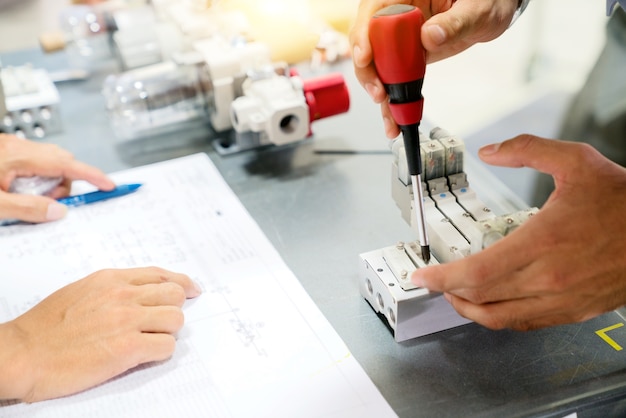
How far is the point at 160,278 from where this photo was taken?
0.94 metres

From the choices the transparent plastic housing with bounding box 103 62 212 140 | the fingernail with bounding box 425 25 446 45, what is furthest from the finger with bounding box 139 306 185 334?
the transparent plastic housing with bounding box 103 62 212 140

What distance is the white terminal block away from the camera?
1219 millimetres

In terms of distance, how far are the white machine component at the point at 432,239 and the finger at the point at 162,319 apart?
9.6 inches

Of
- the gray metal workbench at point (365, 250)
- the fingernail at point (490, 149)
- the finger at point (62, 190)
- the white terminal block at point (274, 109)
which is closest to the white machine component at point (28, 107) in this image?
the gray metal workbench at point (365, 250)

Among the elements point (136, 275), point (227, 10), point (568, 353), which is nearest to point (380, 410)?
point (568, 353)

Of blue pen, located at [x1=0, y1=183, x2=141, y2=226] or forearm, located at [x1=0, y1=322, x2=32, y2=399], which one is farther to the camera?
blue pen, located at [x1=0, y1=183, x2=141, y2=226]

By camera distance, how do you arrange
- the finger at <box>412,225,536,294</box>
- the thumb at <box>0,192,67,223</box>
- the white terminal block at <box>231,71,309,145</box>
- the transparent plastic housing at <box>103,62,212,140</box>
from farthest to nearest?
the transparent plastic housing at <box>103,62,212,140</box>
the white terminal block at <box>231,71,309,145</box>
the thumb at <box>0,192,67,223</box>
the finger at <box>412,225,536,294</box>

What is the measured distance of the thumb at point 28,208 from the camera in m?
1.11

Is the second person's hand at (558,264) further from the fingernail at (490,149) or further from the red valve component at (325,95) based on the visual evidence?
the red valve component at (325,95)

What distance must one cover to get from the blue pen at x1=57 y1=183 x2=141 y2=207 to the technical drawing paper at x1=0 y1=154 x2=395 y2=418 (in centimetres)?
1

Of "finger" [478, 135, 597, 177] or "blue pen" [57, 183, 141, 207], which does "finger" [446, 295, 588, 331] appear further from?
"blue pen" [57, 183, 141, 207]

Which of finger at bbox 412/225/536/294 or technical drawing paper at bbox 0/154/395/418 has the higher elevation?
finger at bbox 412/225/536/294

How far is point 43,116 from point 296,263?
2.18ft

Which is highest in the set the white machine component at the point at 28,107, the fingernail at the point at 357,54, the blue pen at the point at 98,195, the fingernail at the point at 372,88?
the fingernail at the point at 357,54
